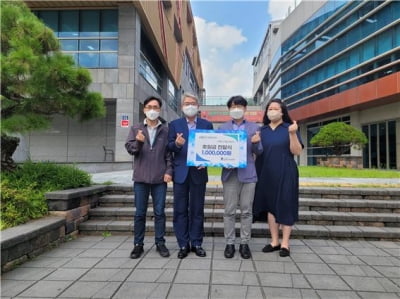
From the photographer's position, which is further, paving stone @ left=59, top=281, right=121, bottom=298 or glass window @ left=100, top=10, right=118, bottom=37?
glass window @ left=100, top=10, right=118, bottom=37

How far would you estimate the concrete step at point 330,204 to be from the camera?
5.41 metres

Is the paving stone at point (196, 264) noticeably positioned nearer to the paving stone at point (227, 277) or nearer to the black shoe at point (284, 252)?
the paving stone at point (227, 277)

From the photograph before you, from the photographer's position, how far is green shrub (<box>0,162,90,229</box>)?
4.03 meters

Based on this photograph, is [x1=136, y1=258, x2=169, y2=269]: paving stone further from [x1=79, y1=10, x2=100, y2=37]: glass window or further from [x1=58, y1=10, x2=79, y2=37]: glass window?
[x1=58, y1=10, x2=79, y2=37]: glass window

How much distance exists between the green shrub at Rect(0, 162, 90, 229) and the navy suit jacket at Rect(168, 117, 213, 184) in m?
2.04

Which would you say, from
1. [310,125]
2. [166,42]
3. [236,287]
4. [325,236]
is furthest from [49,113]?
[310,125]

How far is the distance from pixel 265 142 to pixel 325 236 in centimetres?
189

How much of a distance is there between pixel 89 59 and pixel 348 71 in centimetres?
1796

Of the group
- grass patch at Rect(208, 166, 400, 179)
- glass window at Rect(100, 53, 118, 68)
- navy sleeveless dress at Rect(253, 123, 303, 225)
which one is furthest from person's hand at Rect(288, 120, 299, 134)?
glass window at Rect(100, 53, 118, 68)

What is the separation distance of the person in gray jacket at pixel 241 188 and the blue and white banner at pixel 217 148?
0.40ft

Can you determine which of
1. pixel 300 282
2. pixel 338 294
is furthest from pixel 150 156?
pixel 338 294

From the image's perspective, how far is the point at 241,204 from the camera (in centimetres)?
388

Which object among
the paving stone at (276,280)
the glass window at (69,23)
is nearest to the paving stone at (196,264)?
the paving stone at (276,280)

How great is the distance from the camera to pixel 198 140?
3.83 metres
